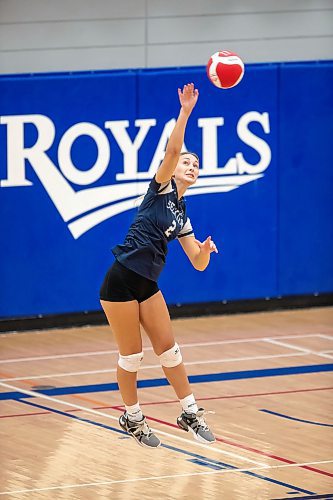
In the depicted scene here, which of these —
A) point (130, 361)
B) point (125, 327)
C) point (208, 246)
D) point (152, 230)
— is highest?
point (152, 230)

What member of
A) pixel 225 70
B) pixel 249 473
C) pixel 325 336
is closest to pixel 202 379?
pixel 325 336

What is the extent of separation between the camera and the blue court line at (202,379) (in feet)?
47.9

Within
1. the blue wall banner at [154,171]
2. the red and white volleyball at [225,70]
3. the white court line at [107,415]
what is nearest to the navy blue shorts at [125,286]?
the red and white volleyball at [225,70]

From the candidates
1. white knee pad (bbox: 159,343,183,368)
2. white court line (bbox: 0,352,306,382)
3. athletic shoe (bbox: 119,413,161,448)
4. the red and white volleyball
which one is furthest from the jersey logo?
white court line (bbox: 0,352,306,382)

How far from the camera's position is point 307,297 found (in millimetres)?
19047

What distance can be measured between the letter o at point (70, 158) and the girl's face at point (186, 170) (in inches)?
258

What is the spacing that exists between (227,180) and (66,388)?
471 cm

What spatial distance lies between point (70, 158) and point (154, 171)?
4.00ft

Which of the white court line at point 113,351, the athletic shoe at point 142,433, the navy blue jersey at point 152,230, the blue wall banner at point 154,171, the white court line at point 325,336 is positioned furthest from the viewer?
the blue wall banner at point 154,171

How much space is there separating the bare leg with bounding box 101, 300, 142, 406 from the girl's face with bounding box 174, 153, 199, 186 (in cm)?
110

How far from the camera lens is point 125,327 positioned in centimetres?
1084

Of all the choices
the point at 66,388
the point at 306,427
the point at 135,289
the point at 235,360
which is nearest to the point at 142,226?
the point at 135,289

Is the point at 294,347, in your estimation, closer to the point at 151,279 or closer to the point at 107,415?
the point at 107,415

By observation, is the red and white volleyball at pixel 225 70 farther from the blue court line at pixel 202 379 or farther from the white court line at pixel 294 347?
the white court line at pixel 294 347
